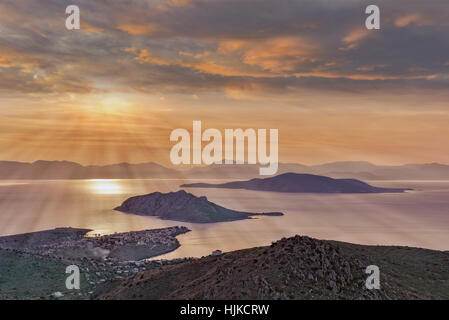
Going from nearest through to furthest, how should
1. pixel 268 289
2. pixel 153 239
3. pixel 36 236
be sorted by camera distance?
1. pixel 268 289
2. pixel 153 239
3. pixel 36 236

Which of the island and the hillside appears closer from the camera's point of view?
the hillside

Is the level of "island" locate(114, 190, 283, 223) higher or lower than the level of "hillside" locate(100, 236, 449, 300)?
lower

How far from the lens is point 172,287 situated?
31.9 meters

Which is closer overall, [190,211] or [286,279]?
[286,279]

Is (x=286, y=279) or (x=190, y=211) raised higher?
(x=286, y=279)

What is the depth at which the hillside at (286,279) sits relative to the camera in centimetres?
2534

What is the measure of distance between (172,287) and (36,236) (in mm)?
96654

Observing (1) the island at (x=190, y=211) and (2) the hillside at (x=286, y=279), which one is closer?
(2) the hillside at (x=286, y=279)

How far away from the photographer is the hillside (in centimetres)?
2534

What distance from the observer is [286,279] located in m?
26.4

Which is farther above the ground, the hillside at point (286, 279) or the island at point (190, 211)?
the hillside at point (286, 279)
